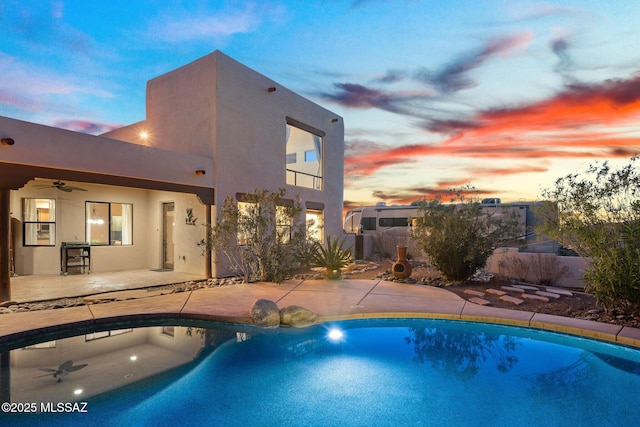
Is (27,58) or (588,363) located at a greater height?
(27,58)

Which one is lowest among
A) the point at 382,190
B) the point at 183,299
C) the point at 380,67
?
the point at 183,299

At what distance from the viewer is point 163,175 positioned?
8992 millimetres

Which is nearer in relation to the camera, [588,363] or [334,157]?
[588,363]

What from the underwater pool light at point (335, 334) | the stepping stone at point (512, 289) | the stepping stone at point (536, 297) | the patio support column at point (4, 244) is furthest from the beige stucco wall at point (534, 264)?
the patio support column at point (4, 244)

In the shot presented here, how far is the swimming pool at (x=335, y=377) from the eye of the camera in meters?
3.45

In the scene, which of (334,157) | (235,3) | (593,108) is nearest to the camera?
(235,3)

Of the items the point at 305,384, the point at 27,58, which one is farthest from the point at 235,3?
the point at 305,384

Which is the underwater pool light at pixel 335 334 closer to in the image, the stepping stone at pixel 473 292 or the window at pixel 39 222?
the stepping stone at pixel 473 292

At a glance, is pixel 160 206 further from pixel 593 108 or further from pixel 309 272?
pixel 593 108

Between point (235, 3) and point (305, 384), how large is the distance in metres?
10.1

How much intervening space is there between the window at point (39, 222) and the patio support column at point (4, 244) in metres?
4.45

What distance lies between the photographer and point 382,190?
88.5 ft

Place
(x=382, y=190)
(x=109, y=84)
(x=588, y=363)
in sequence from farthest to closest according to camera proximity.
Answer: (x=382, y=190)
(x=109, y=84)
(x=588, y=363)

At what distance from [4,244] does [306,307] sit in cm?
595
